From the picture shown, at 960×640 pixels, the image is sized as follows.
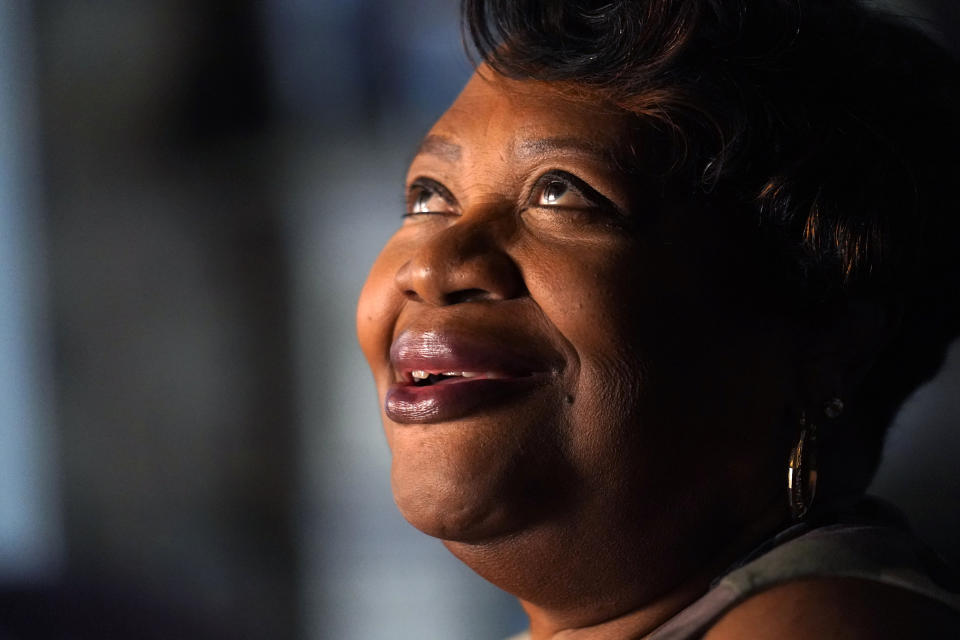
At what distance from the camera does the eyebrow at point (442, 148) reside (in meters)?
0.84

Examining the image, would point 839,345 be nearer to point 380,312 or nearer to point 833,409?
point 833,409

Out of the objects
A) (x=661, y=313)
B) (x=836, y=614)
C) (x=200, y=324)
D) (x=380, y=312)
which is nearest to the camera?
(x=836, y=614)

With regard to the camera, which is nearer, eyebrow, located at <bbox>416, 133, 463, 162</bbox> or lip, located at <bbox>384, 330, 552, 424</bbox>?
lip, located at <bbox>384, 330, 552, 424</bbox>

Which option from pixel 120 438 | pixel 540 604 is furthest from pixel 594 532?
pixel 120 438

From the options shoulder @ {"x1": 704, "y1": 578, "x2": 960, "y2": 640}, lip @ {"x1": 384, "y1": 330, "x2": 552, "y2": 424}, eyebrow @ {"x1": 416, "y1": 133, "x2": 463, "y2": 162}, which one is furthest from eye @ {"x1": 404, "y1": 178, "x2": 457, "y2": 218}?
shoulder @ {"x1": 704, "y1": 578, "x2": 960, "y2": 640}

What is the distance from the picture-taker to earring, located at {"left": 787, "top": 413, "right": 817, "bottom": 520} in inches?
30.2

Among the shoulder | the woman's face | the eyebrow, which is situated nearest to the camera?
the shoulder

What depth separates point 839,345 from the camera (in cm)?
81

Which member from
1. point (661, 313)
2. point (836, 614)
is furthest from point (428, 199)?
point (836, 614)

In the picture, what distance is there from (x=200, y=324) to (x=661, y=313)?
1061 mm

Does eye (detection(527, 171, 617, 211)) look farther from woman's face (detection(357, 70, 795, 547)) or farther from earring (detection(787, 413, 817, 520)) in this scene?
earring (detection(787, 413, 817, 520))

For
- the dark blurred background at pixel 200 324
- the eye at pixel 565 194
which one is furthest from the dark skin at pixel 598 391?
the dark blurred background at pixel 200 324

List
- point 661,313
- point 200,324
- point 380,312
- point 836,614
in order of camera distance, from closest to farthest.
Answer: point 836,614
point 661,313
point 380,312
point 200,324

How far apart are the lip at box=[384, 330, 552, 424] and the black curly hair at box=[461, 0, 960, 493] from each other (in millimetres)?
189
